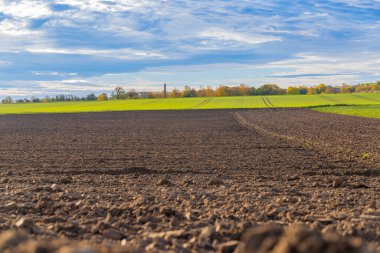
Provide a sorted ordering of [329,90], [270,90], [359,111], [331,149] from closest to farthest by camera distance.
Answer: [331,149]
[359,111]
[270,90]
[329,90]

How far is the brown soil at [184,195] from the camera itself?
6262mm

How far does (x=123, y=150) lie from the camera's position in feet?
69.2

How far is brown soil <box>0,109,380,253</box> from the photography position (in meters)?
6.26

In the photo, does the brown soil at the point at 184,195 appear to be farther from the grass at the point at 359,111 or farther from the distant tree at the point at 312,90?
the distant tree at the point at 312,90

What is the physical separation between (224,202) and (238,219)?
1.50 meters

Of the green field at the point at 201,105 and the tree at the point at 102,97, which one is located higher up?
the tree at the point at 102,97

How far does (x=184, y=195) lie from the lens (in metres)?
9.78

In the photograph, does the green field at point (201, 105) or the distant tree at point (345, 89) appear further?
the distant tree at point (345, 89)

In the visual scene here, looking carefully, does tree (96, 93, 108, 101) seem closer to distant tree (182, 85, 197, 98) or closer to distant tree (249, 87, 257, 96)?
distant tree (182, 85, 197, 98)

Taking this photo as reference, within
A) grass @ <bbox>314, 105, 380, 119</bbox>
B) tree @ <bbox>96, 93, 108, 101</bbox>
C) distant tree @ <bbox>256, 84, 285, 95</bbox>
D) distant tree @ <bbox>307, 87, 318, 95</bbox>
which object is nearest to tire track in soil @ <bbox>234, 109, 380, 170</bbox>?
grass @ <bbox>314, 105, 380, 119</bbox>

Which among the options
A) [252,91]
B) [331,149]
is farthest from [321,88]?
[331,149]

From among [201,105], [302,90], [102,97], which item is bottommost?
[201,105]

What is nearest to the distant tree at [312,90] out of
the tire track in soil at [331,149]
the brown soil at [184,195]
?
the tire track in soil at [331,149]

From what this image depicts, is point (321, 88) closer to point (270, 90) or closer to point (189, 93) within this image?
Result: point (270, 90)
